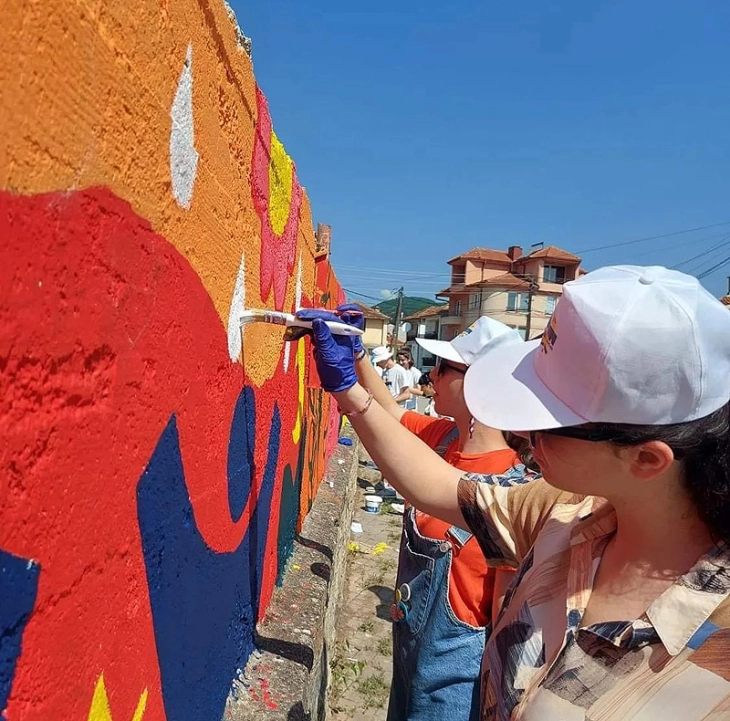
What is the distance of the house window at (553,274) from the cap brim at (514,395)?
134ft

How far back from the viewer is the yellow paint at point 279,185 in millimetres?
2479

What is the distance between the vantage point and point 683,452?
117 cm

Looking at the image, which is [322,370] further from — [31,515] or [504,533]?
[31,515]

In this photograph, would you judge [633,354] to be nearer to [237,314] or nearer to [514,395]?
[514,395]

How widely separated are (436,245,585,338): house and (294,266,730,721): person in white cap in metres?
36.0

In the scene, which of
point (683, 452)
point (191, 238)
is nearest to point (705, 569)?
point (683, 452)

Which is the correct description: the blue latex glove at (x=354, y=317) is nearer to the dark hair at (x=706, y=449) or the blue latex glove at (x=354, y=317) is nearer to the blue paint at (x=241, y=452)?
the blue paint at (x=241, y=452)

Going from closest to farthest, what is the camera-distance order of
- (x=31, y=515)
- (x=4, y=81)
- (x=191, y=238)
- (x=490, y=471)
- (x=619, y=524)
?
(x=4, y=81) → (x=31, y=515) → (x=619, y=524) → (x=191, y=238) → (x=490, y=471)

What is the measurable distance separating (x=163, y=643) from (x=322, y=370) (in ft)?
2.68

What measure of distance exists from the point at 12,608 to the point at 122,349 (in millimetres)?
428

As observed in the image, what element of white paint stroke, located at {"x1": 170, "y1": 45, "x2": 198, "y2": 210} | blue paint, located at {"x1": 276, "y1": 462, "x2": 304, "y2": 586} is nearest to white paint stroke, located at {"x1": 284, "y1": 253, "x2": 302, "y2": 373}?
blue paint, located at {"x1": 276, "y1": 462, "x2": 304, "y2": 586}

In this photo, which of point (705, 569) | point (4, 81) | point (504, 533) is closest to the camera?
point (4, 81)

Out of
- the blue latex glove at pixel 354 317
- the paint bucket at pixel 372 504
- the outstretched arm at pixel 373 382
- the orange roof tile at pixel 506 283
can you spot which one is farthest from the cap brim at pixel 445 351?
the orange roof tile at pixel 506 283

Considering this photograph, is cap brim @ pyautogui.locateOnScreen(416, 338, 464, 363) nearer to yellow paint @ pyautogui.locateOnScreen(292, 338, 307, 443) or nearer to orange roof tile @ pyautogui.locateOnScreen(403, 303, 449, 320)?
yellow paint @ pyautogui.locateOnScreen(292, 338, 307, 443)
